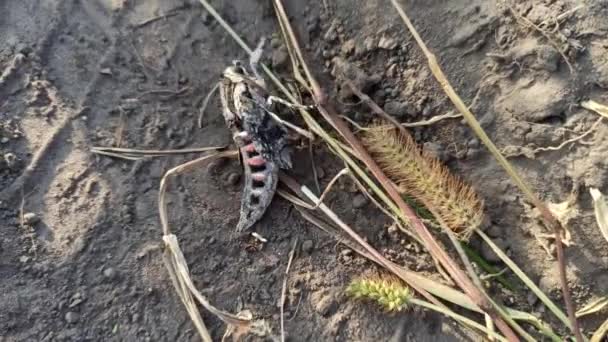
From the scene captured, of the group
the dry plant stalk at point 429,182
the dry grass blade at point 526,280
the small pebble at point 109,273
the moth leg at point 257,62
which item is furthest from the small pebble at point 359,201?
the small pebble at point 109,273

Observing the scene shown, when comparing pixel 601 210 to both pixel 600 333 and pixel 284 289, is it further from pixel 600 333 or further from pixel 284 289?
pixel 284 289

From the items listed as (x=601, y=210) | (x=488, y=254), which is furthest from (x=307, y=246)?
(x=601, y=210)

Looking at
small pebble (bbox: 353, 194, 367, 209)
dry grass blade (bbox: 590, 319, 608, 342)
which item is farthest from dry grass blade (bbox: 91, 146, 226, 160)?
dry grass blade (bbox: 590, 319, 608, 342)

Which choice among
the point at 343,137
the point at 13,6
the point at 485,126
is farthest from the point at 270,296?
the point at 13,6

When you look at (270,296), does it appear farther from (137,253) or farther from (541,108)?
(541,108)

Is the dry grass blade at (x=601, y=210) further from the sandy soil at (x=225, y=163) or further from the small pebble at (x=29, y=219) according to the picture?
the small pebble at (x=29, y=219)

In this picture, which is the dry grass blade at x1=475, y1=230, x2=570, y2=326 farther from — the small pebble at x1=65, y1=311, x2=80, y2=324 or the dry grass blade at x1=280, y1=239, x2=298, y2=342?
the small pebble at x1=65, y1=311, x2=80, y2=324
